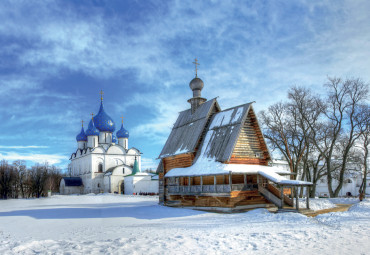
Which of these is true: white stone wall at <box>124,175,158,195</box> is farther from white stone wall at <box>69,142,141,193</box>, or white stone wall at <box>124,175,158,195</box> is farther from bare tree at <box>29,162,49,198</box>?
bare tree at <box>29,162,49,198</box>

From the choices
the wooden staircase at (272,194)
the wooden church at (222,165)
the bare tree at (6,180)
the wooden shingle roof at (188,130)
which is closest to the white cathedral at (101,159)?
the bare tree at (6,180)

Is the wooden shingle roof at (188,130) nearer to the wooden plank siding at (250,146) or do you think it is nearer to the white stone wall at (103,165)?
the wooden plank siding at (250,146)

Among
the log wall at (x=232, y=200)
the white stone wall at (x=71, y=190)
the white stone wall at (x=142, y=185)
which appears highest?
the log wall at (x=232, y=200)

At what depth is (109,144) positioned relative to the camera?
6694 centimetres

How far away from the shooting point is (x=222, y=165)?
2038 cm

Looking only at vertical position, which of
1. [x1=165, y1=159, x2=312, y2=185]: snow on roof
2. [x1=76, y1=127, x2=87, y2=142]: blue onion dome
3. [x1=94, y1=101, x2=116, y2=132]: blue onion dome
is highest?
[x1=94, y1=101, x2=116, y2=132]: blue onion dome

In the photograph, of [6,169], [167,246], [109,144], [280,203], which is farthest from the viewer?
[109,144]

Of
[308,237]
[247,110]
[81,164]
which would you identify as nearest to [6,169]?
[81,164]

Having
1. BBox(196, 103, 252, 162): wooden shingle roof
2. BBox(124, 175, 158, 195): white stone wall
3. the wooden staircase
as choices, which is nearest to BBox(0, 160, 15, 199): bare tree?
BBox(124, 175, 158, 195): white stone wall

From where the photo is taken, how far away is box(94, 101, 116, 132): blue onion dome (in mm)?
66812

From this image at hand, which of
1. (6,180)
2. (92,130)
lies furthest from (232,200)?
(92,130)

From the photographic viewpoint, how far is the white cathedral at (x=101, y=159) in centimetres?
6097

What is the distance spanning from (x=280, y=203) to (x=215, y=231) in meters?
9.36

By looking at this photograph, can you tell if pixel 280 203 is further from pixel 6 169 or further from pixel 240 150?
pixel 6 169
